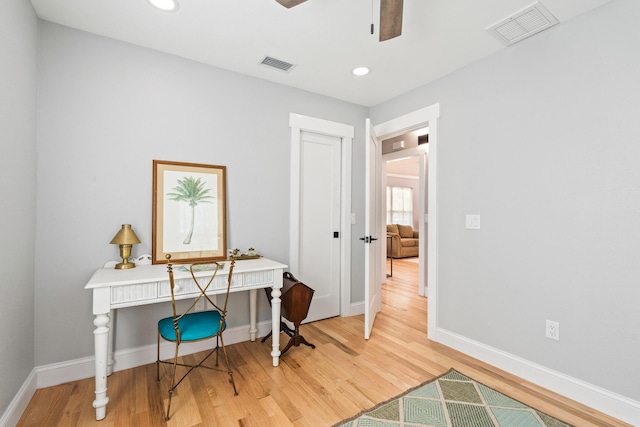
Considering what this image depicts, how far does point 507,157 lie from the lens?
7.87 ft

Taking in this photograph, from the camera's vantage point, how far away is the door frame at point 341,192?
3.15m

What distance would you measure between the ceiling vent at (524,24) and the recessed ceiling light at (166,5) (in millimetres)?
2085

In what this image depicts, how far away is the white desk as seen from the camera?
→ 178 centimetres

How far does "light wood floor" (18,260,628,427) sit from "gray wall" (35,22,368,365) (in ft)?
1.32

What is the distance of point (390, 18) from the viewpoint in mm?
1607

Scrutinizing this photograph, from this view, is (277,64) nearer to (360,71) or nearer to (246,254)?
(360,71)

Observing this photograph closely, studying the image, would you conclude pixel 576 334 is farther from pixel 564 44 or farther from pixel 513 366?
pixel 564 44

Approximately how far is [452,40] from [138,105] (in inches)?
96.6

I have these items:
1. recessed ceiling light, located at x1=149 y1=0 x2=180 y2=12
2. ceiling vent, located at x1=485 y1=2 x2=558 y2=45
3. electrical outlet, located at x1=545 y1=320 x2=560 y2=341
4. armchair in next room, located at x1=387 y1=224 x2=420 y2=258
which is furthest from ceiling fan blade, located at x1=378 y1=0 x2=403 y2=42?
armchair in next room, located at x1=387 y1=224 x2=420 y2=258

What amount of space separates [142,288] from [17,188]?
35.1 inches

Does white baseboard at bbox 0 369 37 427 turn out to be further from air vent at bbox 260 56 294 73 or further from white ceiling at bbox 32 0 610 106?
air vent at bbox 260 56 294 73

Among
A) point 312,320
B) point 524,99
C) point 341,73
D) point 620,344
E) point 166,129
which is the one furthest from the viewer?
point 312,320

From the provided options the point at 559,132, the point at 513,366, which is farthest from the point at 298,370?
the point at 559,132

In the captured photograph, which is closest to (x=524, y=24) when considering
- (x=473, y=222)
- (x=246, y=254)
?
(x=473, y=222)
